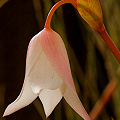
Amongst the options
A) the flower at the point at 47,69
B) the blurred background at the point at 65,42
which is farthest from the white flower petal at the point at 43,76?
the blurred background at the point at 65,42

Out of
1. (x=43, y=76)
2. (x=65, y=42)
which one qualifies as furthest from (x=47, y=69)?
(x=65, y=42)

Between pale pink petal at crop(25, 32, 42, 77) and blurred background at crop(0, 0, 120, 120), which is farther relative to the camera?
blurred background at crop(0, 0, 120, 120)

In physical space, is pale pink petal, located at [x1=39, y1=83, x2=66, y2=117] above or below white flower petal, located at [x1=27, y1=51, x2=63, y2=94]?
below

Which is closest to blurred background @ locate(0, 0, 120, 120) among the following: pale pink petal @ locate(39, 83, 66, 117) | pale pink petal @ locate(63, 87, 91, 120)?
pale pink petal @ locate(39, 83, 66, 117)

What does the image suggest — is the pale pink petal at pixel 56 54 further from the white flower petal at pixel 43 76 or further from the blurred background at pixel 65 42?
the blurred background at pixel 65 42

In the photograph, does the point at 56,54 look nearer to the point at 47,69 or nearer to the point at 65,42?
the point at 47,69

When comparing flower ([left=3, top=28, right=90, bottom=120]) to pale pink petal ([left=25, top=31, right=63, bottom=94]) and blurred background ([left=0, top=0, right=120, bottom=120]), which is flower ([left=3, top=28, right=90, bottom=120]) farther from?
blurred background ([left=0, top=0, right=120, bottom=120])

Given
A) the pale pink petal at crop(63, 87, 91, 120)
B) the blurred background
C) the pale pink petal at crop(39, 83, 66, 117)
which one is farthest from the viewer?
the blurred background

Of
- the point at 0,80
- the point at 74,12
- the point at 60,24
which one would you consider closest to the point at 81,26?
the point at 74,12
